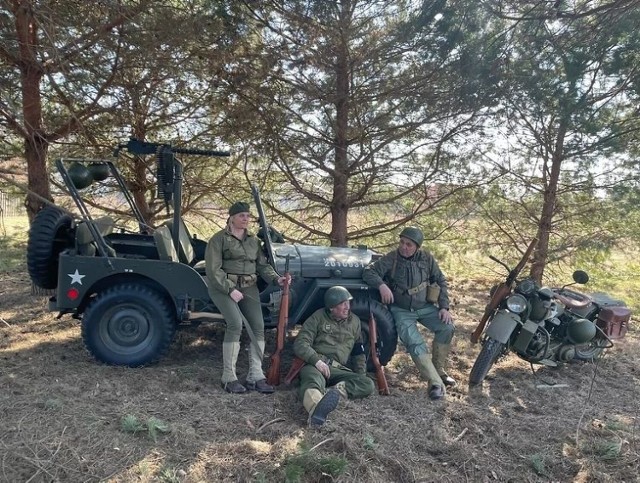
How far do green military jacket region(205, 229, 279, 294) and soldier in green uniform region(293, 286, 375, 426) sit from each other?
55cm

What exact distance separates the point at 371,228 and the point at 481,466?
4871 mm

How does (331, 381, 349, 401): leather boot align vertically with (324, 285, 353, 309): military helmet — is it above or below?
below

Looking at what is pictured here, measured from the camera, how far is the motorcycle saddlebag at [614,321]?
545cm

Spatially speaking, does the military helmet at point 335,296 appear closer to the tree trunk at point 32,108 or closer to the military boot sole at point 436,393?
the military boot sole at point 436,393

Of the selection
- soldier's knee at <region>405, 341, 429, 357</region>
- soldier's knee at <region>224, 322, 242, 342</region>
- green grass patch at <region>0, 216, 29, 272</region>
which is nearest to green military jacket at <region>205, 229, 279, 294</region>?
soldier's knee at <region>224, 322, 242, 342</region>

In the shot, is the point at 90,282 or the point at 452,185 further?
the point at 452,185

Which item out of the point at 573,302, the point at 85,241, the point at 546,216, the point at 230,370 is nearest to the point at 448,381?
the point at 573,302

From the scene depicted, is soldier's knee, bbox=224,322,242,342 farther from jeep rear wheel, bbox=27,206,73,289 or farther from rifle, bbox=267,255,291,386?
jeep rear wheel, bbox=27,206,73,289

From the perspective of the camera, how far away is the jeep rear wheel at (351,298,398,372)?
4949 millimetres

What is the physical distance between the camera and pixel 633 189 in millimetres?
7461

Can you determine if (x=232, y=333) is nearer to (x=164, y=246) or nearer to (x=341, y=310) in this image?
(x=341, y=310)

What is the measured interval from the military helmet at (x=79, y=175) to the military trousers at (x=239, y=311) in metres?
1.59

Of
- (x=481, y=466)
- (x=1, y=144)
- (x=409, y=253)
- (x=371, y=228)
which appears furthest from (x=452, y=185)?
(x=1, y=144)

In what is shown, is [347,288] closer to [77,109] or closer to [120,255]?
[120,255]
